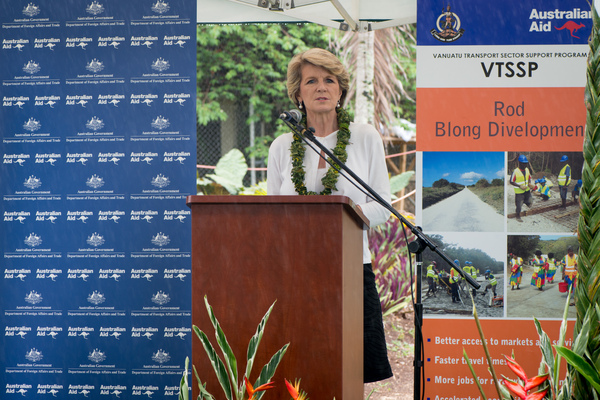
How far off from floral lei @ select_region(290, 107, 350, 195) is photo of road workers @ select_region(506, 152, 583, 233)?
3.67 feet

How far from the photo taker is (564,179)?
12.3ft

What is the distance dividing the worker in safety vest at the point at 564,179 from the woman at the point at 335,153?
1208 millimetres

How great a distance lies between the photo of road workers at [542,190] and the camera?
374cm

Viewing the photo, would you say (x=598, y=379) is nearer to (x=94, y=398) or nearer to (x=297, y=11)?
(x=94, y=398)

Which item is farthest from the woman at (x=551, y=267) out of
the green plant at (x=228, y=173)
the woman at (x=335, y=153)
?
the green plant at (x=228, y=173)

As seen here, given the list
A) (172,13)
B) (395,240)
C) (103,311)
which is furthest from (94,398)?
(395,240)

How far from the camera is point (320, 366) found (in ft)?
6.50

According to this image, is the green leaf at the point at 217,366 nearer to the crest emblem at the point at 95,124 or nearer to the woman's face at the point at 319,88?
the woman's face at the point at 319,88

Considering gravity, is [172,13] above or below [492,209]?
above

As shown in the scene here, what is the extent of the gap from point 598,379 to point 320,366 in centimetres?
97

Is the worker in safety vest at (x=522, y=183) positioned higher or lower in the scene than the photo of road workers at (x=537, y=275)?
higher

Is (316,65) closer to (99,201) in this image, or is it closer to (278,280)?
(278,280)

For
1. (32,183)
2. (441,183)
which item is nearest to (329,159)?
(441,183)

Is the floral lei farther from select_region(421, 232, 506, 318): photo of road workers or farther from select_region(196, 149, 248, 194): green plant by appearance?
select_region(196, 149, 248, 194): green plant
